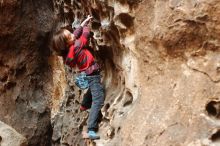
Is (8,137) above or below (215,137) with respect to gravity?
below

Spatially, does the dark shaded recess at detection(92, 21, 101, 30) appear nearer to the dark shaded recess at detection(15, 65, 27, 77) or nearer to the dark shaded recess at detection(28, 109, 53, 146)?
the dark shaded recess at detection(15, 65, 27, 77)

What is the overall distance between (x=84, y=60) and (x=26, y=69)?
6.34ft

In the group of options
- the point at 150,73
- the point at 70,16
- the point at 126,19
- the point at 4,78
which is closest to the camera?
the point at 150,73

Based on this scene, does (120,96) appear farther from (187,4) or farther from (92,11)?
(187,4)

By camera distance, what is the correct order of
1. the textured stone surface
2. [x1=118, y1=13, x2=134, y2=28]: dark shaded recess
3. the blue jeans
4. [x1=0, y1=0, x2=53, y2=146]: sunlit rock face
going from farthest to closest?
[x1=0, y1=0, x2=53, y2=146]: sunlit rock face < the textured stone surface < the blue jeans < [x1=118, y1=13, x2=134, y2=28]: dark shaded recess

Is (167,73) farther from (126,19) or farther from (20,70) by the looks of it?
(20,70)

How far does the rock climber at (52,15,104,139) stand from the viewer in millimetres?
3582

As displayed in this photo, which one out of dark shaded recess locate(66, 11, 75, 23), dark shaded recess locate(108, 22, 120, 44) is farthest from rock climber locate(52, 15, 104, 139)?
dark shaded recess locate(66, 11, 75, 23)

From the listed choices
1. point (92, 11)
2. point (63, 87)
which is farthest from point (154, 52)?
point (63, 87)

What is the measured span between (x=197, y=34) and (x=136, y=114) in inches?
27.5

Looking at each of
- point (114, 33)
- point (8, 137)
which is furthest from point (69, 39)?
point (8, 137)

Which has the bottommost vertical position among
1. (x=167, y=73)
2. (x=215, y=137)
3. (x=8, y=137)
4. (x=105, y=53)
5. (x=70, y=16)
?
(x=8, y=137)

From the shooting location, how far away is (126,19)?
3375 mm

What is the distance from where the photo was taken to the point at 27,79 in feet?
17.9
